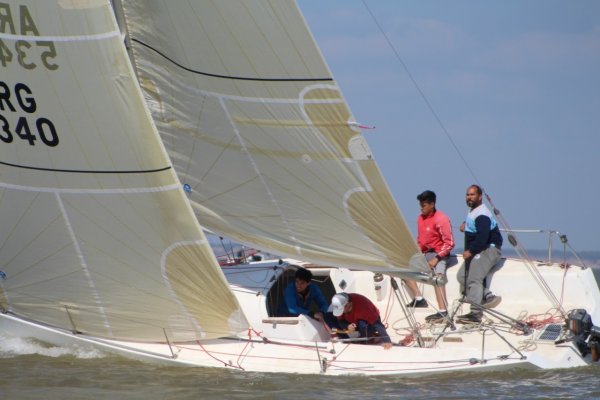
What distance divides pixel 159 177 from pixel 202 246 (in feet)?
2.59

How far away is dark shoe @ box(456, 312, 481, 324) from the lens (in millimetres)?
13773

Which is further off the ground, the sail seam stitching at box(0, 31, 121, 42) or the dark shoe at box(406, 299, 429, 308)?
the sail seam stitching at box(0, 31, 121, 42)

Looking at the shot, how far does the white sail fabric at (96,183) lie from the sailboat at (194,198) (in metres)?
0.01

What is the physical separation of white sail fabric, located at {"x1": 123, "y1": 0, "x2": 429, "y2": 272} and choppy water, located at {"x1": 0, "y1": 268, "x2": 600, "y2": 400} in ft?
4.69

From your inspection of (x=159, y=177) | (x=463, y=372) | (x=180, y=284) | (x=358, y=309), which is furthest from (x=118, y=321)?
(x=463, y=372)

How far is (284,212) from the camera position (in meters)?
13.5

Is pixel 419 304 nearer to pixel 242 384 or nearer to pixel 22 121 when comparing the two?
pixel 242 384

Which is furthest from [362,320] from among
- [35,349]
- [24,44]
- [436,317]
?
[24,44]

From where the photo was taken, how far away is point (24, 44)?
1239 cm

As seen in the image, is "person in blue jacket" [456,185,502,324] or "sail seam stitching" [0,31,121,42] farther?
"person in blue jacket" [456,185,502,324]

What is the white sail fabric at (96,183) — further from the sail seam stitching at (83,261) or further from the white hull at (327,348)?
the white hull at (327,348)

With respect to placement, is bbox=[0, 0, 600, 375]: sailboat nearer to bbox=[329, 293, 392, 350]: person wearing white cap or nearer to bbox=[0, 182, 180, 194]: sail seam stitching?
bbox=[0, 182, 180, 194]: sail seam stitching

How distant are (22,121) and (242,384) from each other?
3.37m

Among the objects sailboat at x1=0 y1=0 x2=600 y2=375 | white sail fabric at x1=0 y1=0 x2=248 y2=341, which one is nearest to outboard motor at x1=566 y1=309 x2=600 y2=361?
sailboat at x1=0 y1=0 x2=600 y2=375
